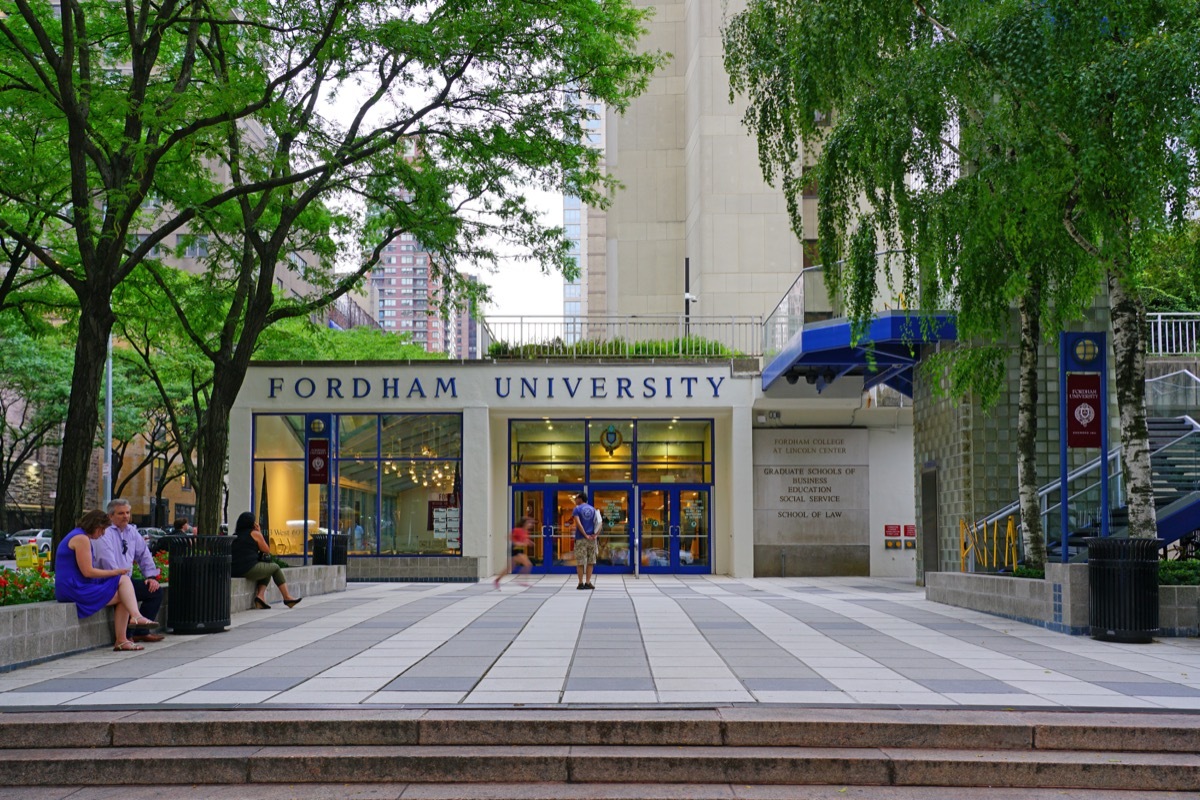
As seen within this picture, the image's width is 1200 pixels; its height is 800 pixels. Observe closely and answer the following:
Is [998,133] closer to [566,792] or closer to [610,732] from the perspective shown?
[610,732]

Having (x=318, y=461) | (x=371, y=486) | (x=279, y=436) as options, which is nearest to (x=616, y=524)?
(x=371, y=486)

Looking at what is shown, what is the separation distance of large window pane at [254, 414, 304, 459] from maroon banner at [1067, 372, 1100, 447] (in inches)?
815

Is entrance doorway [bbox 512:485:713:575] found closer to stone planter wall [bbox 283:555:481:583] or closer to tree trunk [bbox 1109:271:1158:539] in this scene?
stone planter wall [bbox 283:555:481:583]

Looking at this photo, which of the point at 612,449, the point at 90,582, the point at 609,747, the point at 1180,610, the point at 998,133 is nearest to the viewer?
the point at 609,747

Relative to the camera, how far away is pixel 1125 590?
1274 centimetres

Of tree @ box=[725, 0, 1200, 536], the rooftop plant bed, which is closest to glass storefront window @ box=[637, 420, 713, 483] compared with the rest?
the rooftop plant bed

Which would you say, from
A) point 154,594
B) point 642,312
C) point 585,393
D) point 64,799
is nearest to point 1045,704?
point 64,799

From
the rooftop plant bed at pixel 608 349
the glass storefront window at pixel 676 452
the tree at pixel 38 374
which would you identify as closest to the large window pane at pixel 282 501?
the rooftop plant bed at pixel 608 349

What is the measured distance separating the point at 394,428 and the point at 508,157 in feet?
37.1

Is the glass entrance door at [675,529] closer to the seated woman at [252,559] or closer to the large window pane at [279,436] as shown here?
the large window pane at [279,436]

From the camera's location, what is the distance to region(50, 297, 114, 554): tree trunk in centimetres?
1518

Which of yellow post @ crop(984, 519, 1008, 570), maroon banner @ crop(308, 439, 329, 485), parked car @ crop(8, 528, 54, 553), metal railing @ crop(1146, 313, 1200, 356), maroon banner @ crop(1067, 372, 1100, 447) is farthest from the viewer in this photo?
parked car @ crop(8, 528, 54, 553)

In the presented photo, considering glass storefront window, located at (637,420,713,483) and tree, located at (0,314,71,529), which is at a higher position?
tree, located at (0,314,71,529)

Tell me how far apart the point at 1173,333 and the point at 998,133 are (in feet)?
53.4
